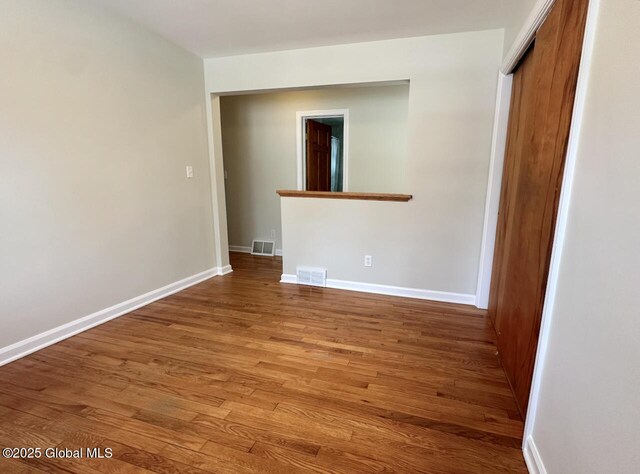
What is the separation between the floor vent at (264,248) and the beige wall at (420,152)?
1.53 m

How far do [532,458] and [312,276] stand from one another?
240 centimetres

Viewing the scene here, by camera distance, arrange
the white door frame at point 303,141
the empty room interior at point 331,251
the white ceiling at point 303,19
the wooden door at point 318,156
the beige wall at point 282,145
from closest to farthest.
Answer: the empty room interior at point 331,251
the white ceiling at point 303,19
the beige wall at point 282,145
the white door frame at point 303,141
the wooden door at point 318,156

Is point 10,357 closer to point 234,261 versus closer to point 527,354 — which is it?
point 234,261

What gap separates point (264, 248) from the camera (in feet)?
15.9

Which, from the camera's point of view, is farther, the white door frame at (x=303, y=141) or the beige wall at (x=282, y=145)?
the white door frame at (x=303, y=141)

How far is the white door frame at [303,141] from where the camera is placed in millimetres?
4223

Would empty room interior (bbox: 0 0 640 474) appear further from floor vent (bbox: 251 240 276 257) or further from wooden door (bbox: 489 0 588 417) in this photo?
floor vent (bbox: 251 240 276 257)

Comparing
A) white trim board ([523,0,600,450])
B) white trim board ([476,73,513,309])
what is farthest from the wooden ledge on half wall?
white trim board ([523,0,600,450])

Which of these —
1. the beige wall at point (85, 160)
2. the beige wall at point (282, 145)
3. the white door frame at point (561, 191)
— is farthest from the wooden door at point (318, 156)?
the white door frame at point (561, 191)

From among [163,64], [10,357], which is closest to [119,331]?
[10,357]

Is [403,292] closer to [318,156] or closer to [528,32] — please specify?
[528,32]

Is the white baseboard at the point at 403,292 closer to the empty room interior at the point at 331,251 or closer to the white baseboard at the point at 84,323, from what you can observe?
the empty room interior at the point at 331,251

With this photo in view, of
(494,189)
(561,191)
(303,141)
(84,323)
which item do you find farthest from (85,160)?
(494,189)

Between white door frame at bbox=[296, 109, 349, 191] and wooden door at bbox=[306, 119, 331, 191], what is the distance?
0.09 metres
